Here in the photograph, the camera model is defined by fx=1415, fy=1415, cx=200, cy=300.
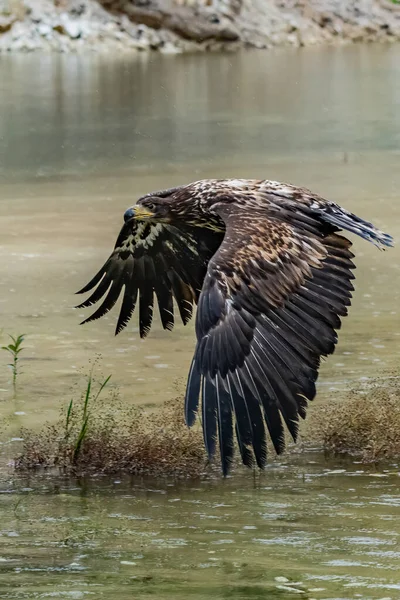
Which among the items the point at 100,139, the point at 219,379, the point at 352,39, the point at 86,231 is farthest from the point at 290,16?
the point at 219,379

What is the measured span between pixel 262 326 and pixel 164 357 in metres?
3.10

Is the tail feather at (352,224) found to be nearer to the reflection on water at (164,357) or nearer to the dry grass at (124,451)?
the reflection on water at (164,357)

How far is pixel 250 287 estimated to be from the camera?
573 cm

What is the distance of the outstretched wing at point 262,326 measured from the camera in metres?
5.18

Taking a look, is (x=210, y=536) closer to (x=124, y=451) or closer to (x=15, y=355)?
(x=124, y=451)

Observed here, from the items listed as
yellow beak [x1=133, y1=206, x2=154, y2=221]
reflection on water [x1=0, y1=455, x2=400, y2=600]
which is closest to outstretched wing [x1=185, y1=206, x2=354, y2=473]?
reflection on water [x1=0, y1=455, x2=400, y2=600]

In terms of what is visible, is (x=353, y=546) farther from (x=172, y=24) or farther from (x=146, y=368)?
(x=172, y=24)

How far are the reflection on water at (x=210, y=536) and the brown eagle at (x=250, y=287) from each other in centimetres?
40

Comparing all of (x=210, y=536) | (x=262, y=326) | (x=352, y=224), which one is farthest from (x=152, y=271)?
(x=210, y=536)

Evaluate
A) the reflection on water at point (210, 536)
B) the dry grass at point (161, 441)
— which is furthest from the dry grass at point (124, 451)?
the reflection on water at point (210, 536)

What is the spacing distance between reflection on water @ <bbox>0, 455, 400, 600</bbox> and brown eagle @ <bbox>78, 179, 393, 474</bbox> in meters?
0.40

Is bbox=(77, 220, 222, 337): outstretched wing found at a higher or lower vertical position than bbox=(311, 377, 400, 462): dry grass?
higher

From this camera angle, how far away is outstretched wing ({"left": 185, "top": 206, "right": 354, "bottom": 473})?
17.0 ft

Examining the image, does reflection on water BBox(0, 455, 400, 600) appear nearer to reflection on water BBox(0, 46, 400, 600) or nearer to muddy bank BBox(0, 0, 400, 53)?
reflection on water BBox(0, 46, 400, 600)
